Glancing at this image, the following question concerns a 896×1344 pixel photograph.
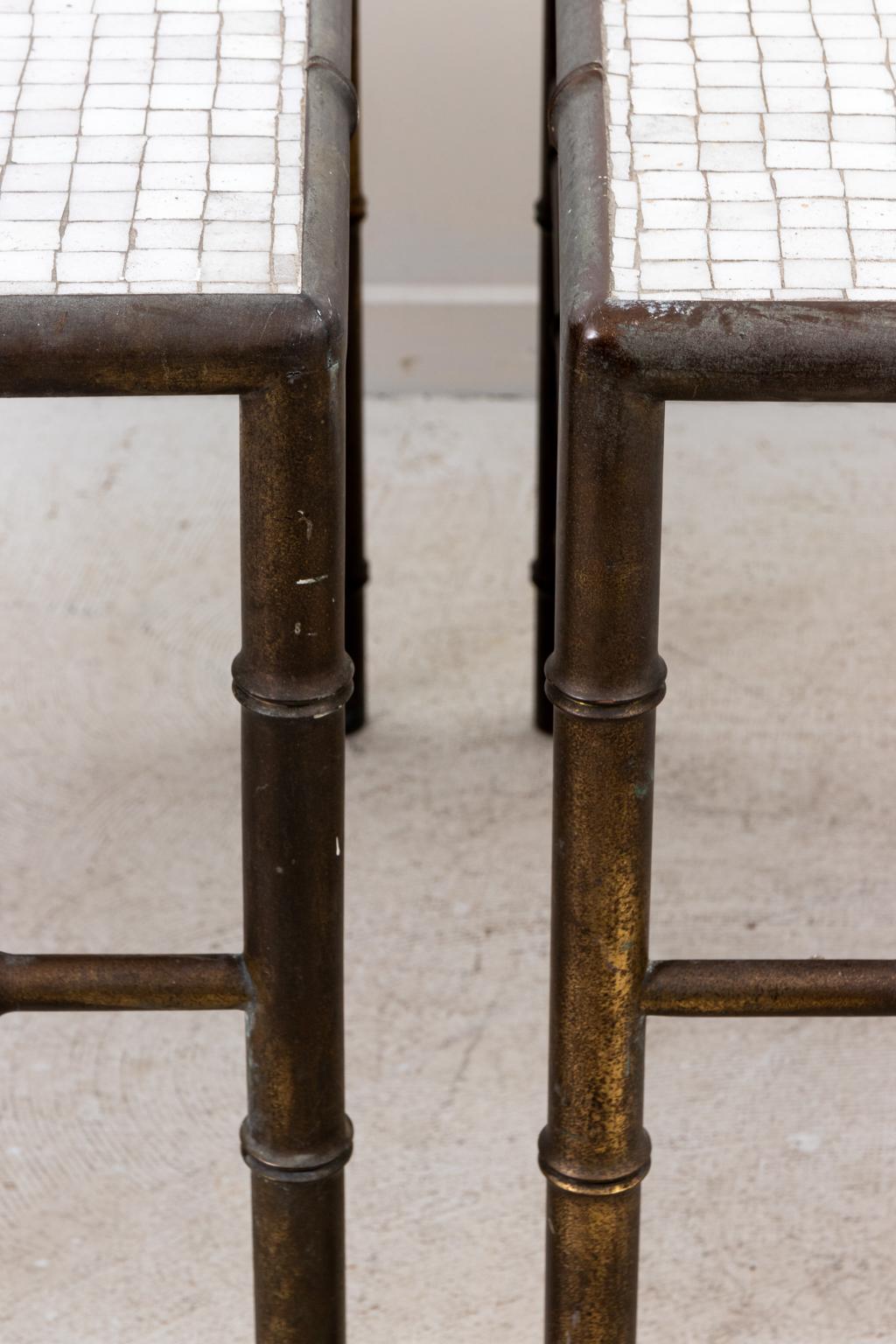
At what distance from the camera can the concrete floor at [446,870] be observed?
1.34m

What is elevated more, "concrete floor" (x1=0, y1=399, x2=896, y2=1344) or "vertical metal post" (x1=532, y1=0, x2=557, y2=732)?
"vertical metal post" (x1=532, y1=0, x2=557, y2=732)

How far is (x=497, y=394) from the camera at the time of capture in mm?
2893

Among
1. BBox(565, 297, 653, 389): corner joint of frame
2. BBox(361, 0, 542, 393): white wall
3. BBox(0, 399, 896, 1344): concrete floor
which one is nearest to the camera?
BBox(565, 297, 653, 389): corner joint of frame

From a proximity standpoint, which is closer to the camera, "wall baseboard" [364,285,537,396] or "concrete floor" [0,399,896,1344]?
"concrete floor" [0,399,896,1344]

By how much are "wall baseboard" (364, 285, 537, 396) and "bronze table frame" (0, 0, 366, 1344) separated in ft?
6.21

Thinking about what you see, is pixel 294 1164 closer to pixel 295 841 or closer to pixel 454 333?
pixel 295 841

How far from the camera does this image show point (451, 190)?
2.80 meters

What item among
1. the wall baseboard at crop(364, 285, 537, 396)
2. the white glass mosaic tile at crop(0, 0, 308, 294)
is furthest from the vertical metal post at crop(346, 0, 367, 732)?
the wall baseboard at crop(364, 285, 537, 396)

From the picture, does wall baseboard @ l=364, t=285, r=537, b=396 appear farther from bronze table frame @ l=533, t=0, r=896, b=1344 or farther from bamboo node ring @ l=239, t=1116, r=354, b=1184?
bamboo node ring @ l=239, t=1116, r=354, b=1184

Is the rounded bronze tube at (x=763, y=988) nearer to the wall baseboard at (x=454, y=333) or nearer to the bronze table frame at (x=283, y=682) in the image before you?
the bronze table frame at (x=283, y=682)

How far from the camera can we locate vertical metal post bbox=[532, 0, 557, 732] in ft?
5.60

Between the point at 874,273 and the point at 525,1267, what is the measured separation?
0.81m

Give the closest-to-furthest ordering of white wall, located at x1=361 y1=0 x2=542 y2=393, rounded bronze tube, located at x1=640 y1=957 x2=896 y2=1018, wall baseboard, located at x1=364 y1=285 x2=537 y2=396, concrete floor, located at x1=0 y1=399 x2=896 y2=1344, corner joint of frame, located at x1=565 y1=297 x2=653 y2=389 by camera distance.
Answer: corner joint of frame, located at x1=565 y1=297 x2=653 y2=389 → rounded bronze tube, located at x1=640 y1=957 x2=896 y2=1018 → concrete floor, located at x1=0 y1=399 x2=896 y2=1344 → white wall, located at x1=361 y1=0 x2=542 y2=393 → wall baseboard, located at x1=364 y1=285 x2=537 y2=396

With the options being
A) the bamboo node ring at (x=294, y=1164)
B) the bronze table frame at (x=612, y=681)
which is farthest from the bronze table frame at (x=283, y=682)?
the bronze table frame at (x=612, y=681)
